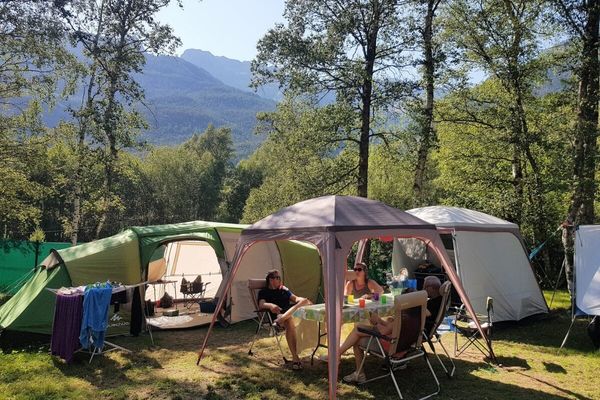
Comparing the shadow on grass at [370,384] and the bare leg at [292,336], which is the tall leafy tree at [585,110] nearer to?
the shadow on grass at [370,384]

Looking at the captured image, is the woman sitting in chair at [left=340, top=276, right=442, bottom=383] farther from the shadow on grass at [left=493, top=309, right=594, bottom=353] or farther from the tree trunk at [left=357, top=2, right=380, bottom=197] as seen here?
the tree trunk at [left=357, top=2, right=380, bottom=197]

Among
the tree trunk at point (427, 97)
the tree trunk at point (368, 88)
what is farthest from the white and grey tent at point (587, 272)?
the tree trunk at point (368, 88)

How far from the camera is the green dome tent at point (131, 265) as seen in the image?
6562mm

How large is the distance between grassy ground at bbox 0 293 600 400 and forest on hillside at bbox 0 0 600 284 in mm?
4643

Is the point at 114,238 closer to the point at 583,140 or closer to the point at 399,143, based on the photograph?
the point at 399,143

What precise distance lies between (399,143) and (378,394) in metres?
8.63

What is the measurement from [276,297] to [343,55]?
733 centimetres

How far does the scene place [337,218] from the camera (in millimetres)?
5070

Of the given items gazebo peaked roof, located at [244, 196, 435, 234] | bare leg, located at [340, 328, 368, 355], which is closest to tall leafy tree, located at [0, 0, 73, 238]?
gazebo peaked roof, located at [244, 196, 435, 234]

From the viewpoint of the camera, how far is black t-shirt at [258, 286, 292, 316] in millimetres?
6168

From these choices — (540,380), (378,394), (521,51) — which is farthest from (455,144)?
(378,394)

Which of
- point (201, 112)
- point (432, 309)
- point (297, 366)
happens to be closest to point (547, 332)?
point (432, 309)

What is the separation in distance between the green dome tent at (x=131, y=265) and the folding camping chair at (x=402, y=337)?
12.5ft

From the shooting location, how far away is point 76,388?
16.2 feet
